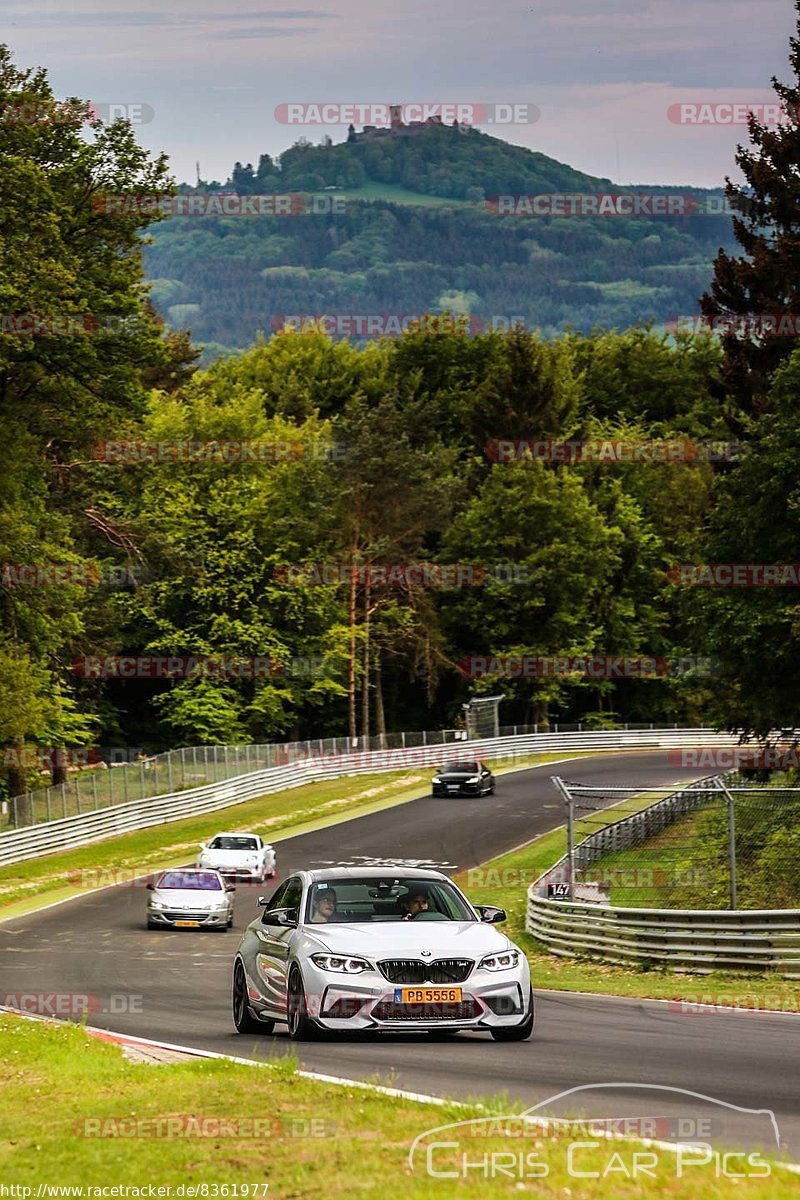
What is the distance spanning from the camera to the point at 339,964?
45.7ft

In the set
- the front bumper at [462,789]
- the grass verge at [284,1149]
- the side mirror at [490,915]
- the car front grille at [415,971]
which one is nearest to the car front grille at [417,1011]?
the car front grille at [415,971]

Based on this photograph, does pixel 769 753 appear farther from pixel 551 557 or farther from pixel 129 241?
pixel 551 557

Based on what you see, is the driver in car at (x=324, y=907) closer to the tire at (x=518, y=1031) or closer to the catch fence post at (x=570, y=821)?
the tire at (x=518, y=1031)

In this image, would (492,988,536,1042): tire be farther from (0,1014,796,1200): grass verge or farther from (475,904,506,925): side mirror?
(0,1014,796,1200): grass verge

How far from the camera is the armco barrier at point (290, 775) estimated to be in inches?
1988

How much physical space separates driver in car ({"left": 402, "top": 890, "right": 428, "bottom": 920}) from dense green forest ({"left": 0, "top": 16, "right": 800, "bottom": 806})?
19.1 m

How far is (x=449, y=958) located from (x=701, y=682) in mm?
24972

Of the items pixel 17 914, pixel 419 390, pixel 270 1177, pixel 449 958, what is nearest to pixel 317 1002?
pixel 449 958

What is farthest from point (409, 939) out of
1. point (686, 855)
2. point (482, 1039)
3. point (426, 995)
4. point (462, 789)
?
point (462, 789)

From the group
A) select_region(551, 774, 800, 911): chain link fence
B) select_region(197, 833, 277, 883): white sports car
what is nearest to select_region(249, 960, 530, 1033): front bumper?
select_region(551, 774, 800, 911): chain link fence

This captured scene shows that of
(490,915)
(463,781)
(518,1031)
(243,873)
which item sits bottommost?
(463,781)

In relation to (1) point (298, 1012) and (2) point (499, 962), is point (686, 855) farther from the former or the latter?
(1) point (298, 1012)

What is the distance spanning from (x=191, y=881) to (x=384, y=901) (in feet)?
64.9

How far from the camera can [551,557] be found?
3553 inches
